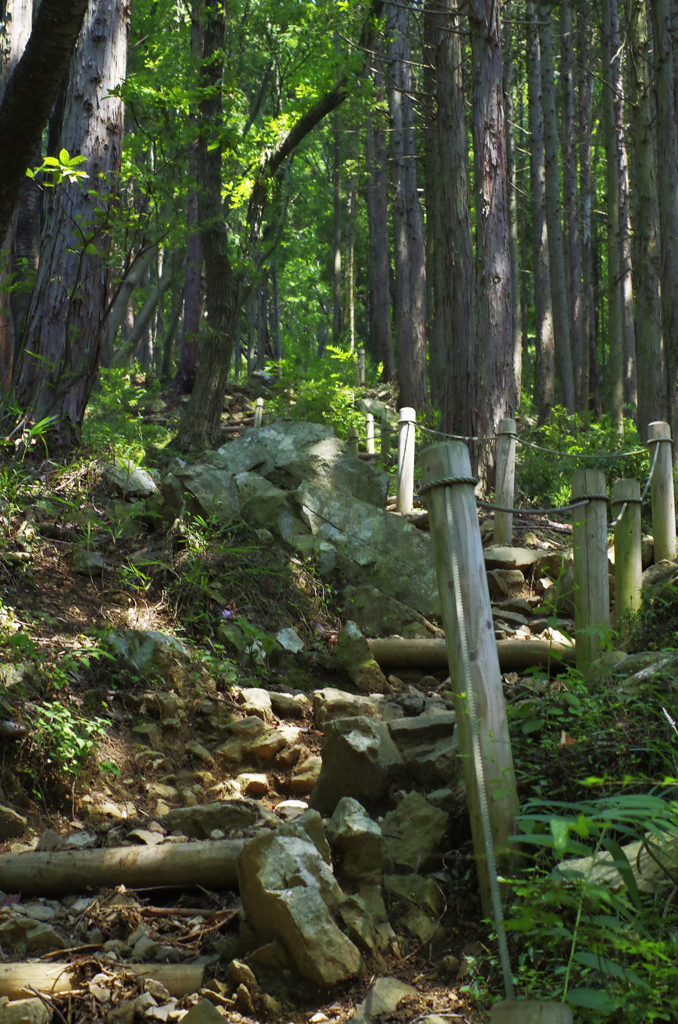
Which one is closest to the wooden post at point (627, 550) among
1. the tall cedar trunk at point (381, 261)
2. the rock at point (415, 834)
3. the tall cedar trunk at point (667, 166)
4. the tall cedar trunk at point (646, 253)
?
the rock at point (415, 834)

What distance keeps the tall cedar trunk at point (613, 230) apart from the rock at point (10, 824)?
13.7 m

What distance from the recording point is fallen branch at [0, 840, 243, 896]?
2.91 metres

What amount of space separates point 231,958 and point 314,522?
413 cm

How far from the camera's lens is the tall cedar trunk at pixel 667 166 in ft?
31.6

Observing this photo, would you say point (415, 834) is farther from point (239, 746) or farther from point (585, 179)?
point (585, 179)

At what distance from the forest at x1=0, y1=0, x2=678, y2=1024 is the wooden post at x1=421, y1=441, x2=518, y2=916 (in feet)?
0.05

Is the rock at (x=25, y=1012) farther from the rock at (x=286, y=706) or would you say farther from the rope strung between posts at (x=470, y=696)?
the rock at (x=286, y=706)

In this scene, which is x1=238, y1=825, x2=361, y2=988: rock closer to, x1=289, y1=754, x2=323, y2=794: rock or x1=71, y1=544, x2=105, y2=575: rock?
x1=289, y1=754, x2=323, y2=794: rock

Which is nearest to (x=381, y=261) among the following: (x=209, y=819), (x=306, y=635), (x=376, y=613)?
(x=376, y=613)

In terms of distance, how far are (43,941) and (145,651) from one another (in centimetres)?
202

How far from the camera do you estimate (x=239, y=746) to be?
13.8ft

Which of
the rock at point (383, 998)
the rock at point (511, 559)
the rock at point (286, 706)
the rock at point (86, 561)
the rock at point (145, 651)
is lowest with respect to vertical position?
the rock at point (383, 998)

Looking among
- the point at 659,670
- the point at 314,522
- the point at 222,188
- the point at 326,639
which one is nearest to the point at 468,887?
the point at 659,670

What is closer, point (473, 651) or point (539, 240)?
point (473, 651)
